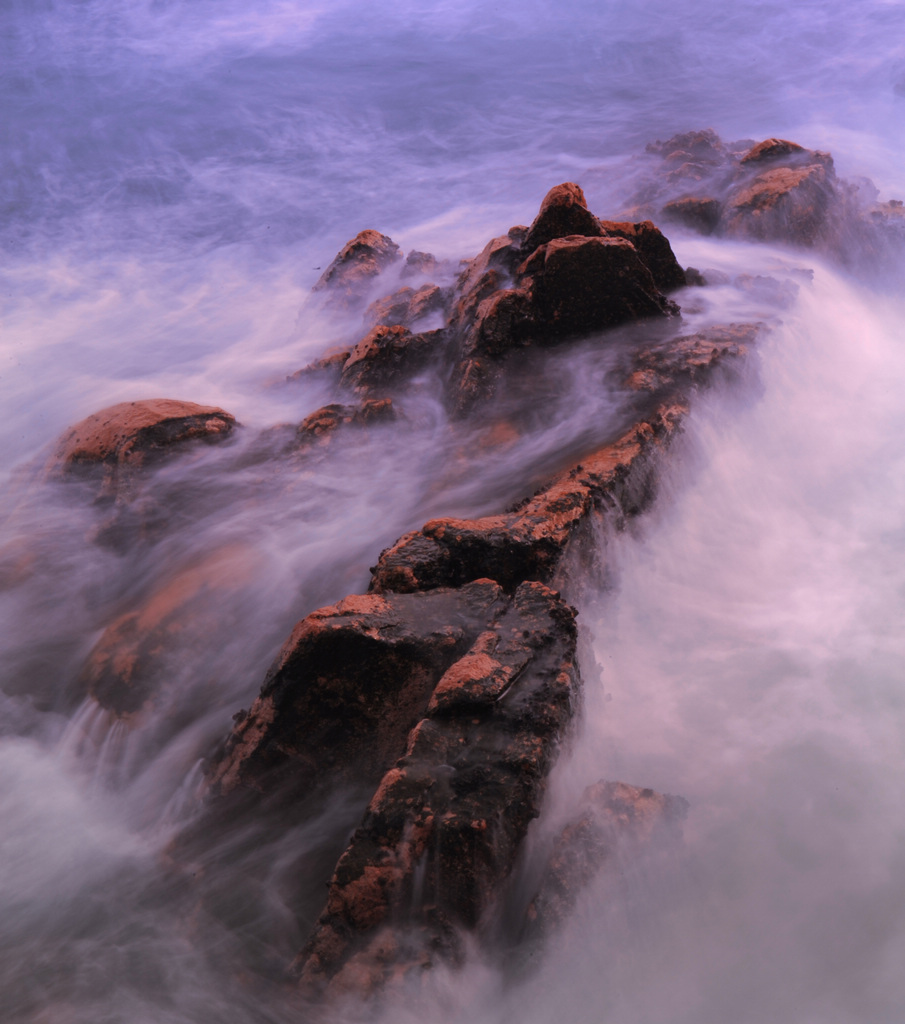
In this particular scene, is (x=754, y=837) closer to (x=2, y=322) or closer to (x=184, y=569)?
(x=184, y=569)

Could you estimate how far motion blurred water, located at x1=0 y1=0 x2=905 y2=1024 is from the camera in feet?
8.11

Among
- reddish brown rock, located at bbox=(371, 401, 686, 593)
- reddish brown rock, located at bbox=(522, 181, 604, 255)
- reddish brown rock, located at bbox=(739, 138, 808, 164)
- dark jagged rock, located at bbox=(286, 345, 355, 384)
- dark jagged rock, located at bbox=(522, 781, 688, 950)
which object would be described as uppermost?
reddish brown rock, located at bbox=(739, 138, 808, 164)

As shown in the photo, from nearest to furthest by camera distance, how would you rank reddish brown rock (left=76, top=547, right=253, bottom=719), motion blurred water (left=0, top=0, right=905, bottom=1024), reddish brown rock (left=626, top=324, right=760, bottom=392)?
1. motion blurred water (left=0, top=0, right=905, bottom=1024)
2. reddish brown rock (left=76, top=547, right=253, bottom=719)
3. reddish brown rock (left=626, top=324, right=760, bottom=392)

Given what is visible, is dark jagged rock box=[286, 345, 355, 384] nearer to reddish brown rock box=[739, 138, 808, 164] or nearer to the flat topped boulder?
the flat topped boulder

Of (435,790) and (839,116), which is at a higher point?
(839,116)

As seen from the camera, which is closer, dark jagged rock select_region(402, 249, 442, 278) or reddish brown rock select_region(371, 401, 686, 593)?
reddish brown rock select_region(371, 401, 686, 593)

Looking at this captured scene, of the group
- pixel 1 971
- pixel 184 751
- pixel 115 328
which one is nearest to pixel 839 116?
pixel 115 328

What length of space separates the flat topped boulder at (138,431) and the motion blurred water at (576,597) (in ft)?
0.74

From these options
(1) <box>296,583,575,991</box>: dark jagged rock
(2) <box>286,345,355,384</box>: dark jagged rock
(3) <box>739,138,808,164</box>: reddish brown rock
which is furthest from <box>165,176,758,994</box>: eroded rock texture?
(3) <box>739,138,808,164</box>: reddish brown rock

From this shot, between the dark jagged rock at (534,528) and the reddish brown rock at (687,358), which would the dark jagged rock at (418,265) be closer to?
the reddish brown rock at (687,358)

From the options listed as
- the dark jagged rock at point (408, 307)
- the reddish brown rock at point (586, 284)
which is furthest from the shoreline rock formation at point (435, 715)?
the dark jagged rock at point (408, 307)

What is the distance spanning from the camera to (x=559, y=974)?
241cm

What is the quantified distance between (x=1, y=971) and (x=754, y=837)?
9.45 ft

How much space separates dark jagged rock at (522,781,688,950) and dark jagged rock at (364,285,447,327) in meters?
4.76
